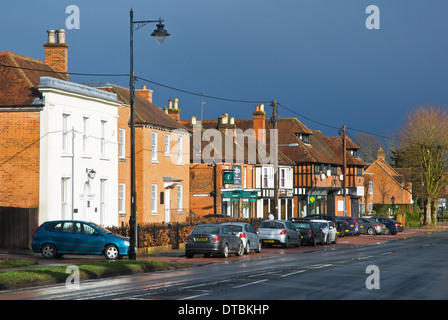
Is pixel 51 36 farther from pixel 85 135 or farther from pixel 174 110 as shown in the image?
pixel 174 110

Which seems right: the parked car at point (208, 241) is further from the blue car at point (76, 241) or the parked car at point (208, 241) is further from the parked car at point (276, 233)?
the parked car at point (276, 233)

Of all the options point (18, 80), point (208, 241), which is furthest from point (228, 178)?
point (208, 241)

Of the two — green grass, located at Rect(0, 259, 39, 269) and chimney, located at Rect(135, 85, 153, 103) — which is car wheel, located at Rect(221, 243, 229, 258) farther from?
chimney, located at Rect(135, 85, 153, 103)

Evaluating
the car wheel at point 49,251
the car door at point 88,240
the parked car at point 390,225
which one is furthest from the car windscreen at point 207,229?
the parked car at point 390,225

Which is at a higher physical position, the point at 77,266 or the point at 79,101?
the point at 79,101

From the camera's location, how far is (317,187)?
77750 mm

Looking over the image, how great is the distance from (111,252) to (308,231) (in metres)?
17.5

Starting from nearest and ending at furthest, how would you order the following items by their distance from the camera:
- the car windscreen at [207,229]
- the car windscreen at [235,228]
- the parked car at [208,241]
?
1. the parked car at [208,241]
2. the car windscreen at [207,229]
3. the car windscreen at [235,228]

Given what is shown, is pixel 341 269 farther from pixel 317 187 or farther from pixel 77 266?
pixel 317 187

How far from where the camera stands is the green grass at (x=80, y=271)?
64.2 ft
